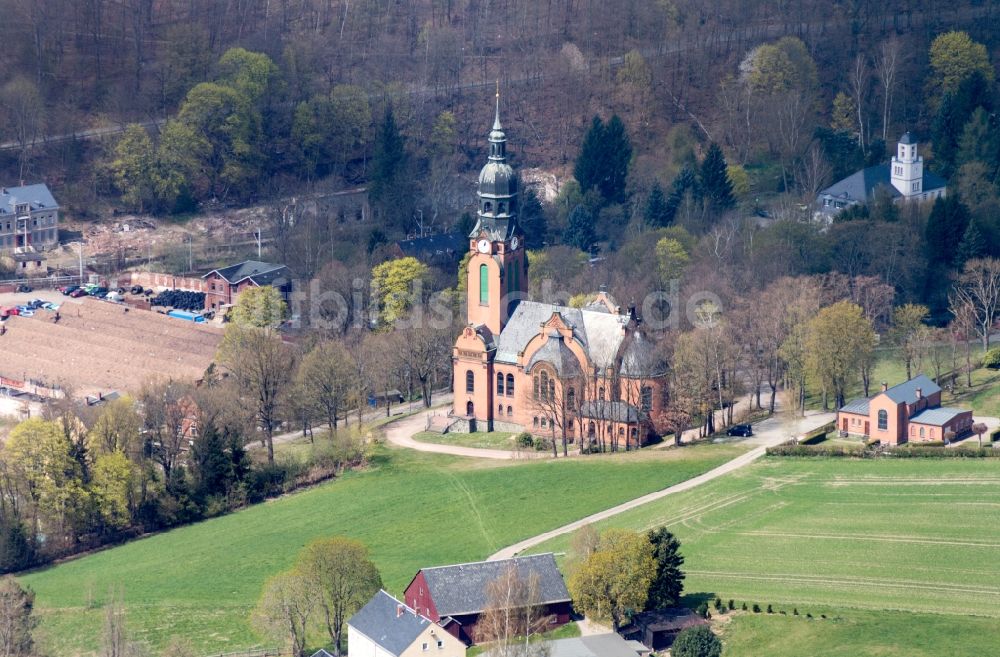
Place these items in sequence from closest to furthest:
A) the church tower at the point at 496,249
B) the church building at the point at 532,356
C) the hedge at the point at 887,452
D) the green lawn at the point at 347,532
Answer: the green lawn at the point at 347,532 → the hedge at the point at 887,452 → the church building at the point at 532,356 → the church tower at the point at 496,249

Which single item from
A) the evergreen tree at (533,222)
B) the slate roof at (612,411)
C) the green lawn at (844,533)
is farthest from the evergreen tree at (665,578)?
the evergreen tree at (533,222)

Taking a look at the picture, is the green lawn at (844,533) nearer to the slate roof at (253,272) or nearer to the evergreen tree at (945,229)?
the evergreen tree at (945,229)

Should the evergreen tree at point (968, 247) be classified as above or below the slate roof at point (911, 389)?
above

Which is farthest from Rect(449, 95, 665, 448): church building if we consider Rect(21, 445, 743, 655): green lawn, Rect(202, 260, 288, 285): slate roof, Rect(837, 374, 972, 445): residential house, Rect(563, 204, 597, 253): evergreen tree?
Rect(563, 204, 597, 253): evergreen tree

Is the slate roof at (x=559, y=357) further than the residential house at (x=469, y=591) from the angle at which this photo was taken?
Yes

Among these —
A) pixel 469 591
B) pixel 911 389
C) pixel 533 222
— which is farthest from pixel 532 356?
pixel 533 222

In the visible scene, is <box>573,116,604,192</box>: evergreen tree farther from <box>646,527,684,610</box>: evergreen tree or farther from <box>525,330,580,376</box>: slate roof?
<box>646,527,684,610</box>: evergreen tree

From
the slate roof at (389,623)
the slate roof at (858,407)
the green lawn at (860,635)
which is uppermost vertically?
the slate roof at (858,407)
